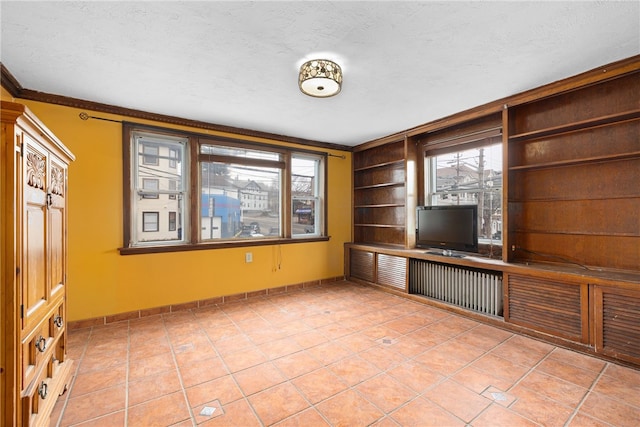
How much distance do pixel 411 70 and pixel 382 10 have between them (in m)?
0.87

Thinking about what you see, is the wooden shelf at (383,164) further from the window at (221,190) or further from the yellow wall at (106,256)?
the yellow wall at (106,256)

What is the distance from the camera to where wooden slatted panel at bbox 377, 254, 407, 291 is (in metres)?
4.31

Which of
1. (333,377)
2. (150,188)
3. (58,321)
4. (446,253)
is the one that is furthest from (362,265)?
(58,321)

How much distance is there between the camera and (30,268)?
149cm

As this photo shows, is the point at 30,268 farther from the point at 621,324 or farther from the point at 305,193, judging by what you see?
the point at 621,324

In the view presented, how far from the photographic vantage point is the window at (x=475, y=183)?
3.63 metres

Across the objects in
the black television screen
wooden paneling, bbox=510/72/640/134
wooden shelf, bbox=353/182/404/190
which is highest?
wooden paneling, bbox=510/72/640/134

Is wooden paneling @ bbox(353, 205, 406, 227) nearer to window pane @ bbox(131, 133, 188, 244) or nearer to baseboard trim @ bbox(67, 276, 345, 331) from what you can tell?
baseboard trim @ bbox(67, 276, 345, 331)

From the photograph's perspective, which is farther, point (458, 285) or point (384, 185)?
point (384, 185)

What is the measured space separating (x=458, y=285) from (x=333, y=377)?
2.24 m

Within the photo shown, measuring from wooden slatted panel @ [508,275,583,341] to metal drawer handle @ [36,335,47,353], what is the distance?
383 centimetres

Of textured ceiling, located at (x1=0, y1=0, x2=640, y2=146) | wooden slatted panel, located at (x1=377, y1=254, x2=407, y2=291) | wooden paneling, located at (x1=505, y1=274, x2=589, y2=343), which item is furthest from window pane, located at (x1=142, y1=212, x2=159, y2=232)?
wooden paneling, located at (x1=505, y1=274, x2=589, y2=343)

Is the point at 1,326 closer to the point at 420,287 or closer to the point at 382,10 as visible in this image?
the point at 382,10

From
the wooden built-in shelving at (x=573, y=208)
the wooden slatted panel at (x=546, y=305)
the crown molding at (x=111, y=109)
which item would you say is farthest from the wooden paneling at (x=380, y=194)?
the wooden slatted panel at (x=546, y=305)
